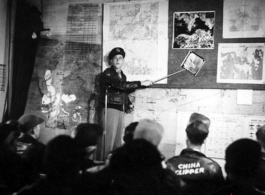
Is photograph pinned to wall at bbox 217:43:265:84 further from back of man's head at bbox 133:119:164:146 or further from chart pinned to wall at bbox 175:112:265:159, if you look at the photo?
back of man's head at bbox 133:119:164:146

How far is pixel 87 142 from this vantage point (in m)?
2.06

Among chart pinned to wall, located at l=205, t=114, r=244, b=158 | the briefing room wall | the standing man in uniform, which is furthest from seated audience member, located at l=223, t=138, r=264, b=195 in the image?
the standing man in uniform

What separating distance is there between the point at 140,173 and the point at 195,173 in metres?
0.49

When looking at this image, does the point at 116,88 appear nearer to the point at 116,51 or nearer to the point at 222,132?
the point at 116,51

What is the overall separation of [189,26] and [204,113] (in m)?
1.27

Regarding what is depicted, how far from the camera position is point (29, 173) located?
86.1 inches

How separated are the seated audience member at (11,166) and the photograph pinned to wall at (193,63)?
234 cm

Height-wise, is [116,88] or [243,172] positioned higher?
[116,88]

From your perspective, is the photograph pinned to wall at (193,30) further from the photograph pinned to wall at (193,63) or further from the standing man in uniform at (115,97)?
the standing man in uniform at (115,97)

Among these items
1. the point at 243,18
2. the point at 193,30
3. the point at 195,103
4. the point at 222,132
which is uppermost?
the point at 243,18

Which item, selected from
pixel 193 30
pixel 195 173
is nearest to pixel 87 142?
pixel 195 173

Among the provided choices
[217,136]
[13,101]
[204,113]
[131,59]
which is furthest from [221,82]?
[13,101]

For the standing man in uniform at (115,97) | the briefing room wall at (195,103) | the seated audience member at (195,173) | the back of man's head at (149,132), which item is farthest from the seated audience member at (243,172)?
the standing man in uniform at (115,97)

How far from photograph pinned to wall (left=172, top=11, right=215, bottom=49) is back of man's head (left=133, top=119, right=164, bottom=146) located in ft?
5.07
